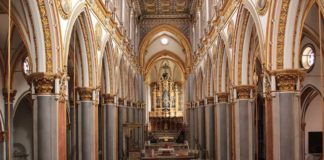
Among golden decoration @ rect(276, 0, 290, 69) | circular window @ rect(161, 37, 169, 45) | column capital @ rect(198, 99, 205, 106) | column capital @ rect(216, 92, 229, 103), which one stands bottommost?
column capital @ rect(198, 99, 205, 106)

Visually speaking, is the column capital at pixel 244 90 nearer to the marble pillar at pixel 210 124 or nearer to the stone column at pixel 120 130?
the marble pillar at pixel 210 124

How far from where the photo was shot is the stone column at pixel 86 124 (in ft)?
56.1

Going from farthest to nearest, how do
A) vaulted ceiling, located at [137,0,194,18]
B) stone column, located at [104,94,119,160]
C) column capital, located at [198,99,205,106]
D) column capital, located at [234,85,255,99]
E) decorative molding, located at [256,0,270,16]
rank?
vaulted ceiling, located at [137,0,194,18] < column capital, located at [198,99,205,106] < stone column, located at [104,94,119,160] < column capital, located at [234,85,255,99] < decorative molding, located at [256,0,270,16]

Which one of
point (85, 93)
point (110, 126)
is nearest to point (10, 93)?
point (85, 93)

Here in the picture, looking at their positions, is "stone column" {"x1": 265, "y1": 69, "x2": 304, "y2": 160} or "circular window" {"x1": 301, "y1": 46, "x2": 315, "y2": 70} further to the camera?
"circular window" {"x1": 301, "y1": 46, "x2": 315, "y2": 70}

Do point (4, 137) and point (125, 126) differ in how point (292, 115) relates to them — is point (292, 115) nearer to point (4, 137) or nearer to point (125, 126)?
point (4, 137)

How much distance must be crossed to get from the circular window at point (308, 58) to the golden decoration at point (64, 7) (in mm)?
11367

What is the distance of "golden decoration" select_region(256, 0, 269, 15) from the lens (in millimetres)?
12596

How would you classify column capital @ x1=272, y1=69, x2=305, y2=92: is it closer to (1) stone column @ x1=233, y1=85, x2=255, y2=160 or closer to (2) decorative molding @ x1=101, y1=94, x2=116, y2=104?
(1) stone column @ x1=233, y1=85, x2=255, y2=160

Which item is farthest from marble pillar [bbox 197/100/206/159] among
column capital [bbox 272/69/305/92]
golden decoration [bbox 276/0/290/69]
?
golden decoration [bbox 276/0/290/69]

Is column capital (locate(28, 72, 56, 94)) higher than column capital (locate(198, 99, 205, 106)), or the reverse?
column capital (locate(28, 72, 56, 94))

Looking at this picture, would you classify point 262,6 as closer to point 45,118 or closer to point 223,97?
point 45,118

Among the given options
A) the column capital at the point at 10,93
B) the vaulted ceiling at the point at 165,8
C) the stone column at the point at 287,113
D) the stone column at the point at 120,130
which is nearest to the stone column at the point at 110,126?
the stone column at the point at 120,130

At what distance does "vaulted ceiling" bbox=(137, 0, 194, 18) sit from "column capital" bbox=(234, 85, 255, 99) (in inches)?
777
